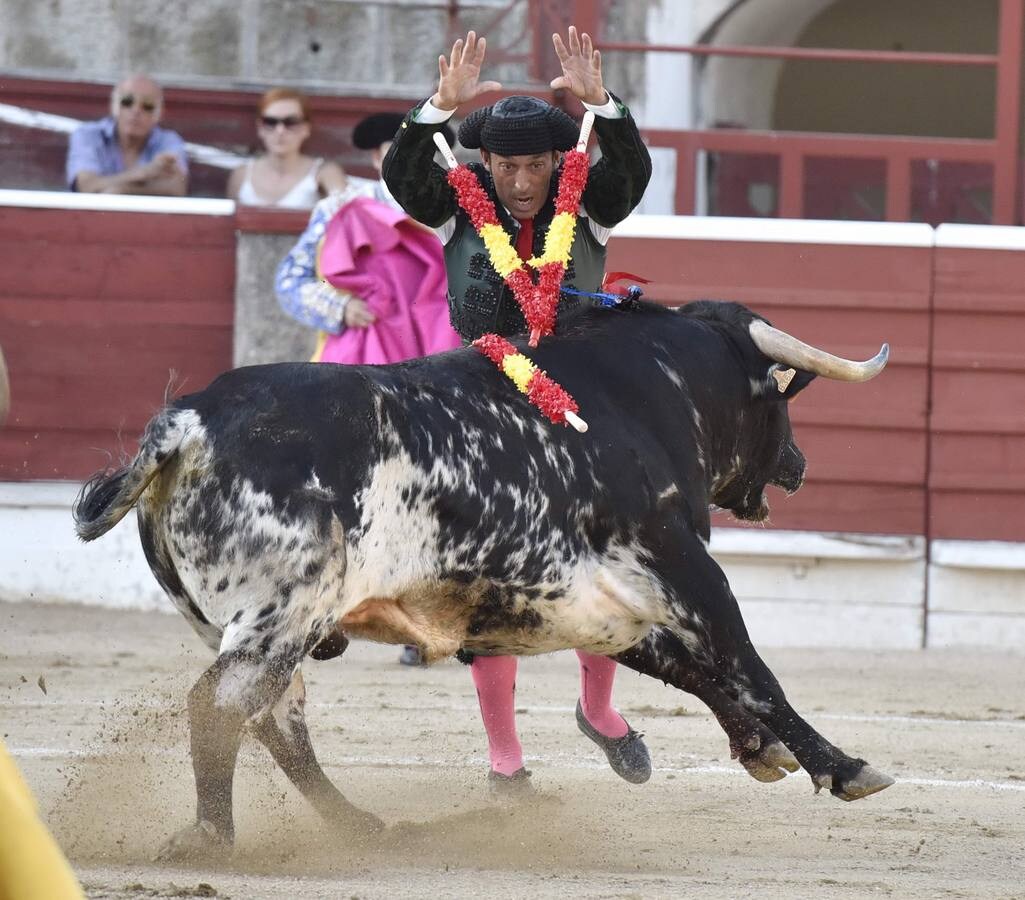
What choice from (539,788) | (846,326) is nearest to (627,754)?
(539,788)

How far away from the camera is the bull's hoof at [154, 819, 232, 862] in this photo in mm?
3301

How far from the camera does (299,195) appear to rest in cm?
721

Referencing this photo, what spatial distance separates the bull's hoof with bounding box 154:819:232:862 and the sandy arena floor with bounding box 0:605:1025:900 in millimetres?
31

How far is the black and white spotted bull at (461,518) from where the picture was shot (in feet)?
10.6

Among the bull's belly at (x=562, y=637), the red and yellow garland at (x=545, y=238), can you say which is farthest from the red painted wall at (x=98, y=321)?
the bull's belly at (x=562, y=637)

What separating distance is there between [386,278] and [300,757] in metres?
2.41

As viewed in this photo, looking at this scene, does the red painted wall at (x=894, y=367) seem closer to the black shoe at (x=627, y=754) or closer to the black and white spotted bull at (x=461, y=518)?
the black shoe at (x=627, y=754)

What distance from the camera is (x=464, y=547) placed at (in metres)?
3.40

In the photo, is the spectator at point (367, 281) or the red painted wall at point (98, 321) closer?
the spectator at point (367, 281)

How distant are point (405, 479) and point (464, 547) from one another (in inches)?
6.4

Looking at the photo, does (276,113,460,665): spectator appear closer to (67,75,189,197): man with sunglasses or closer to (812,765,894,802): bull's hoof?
(67,75,189,197): man with sunglasses

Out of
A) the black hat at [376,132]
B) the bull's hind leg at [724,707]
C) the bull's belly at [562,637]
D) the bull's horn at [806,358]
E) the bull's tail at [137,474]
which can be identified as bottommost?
the bull's hind leg at [724,707]

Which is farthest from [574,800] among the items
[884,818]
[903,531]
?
[903,531]

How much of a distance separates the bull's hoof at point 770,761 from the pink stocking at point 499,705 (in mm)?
657
